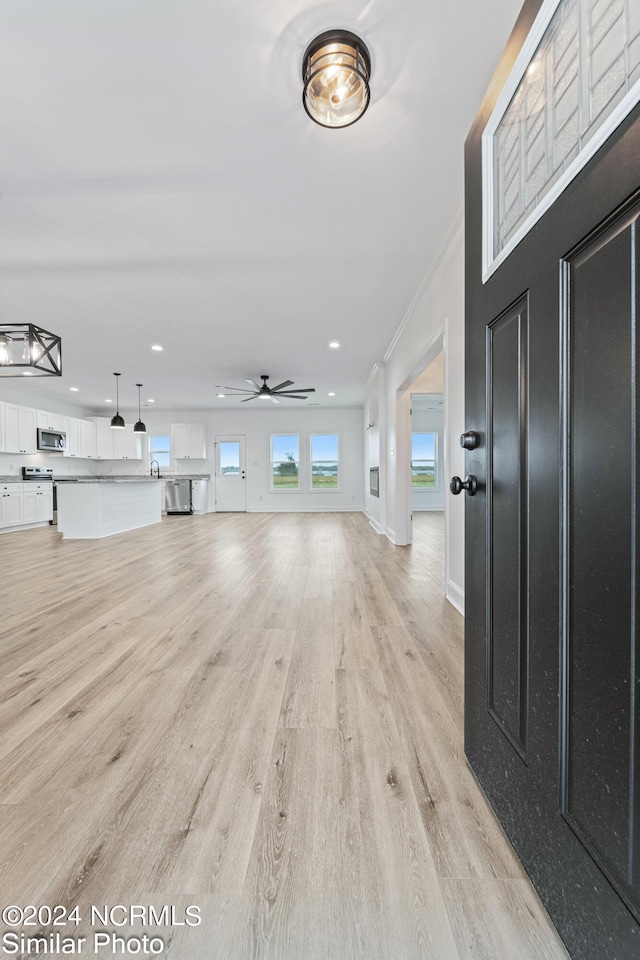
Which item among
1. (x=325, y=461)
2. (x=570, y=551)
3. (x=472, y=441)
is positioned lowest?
(x=570, y=551)

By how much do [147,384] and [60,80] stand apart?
6.41 metres

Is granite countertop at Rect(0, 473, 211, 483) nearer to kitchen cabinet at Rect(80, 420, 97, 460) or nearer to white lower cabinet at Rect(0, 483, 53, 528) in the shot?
white lower cabinet at Rect(0, 483, 53, 528)

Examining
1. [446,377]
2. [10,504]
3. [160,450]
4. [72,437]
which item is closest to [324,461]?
[160,450]

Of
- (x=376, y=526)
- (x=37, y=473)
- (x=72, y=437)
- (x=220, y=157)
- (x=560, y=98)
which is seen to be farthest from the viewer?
(x=72, y=437)

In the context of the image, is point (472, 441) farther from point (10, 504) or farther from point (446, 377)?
point (10, 504)

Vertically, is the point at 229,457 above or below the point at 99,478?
above

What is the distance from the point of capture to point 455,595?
2.94 meters

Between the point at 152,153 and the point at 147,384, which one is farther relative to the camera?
the point at 147,384

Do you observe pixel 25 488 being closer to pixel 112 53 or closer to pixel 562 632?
pixel 112 53

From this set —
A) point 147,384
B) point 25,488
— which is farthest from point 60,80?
point 25,488

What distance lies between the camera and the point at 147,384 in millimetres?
7770

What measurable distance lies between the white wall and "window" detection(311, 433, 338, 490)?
4.51m

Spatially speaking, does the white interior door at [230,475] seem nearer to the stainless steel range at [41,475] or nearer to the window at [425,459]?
the stainless steel range at [41,475]

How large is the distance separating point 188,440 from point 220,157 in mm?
8628
